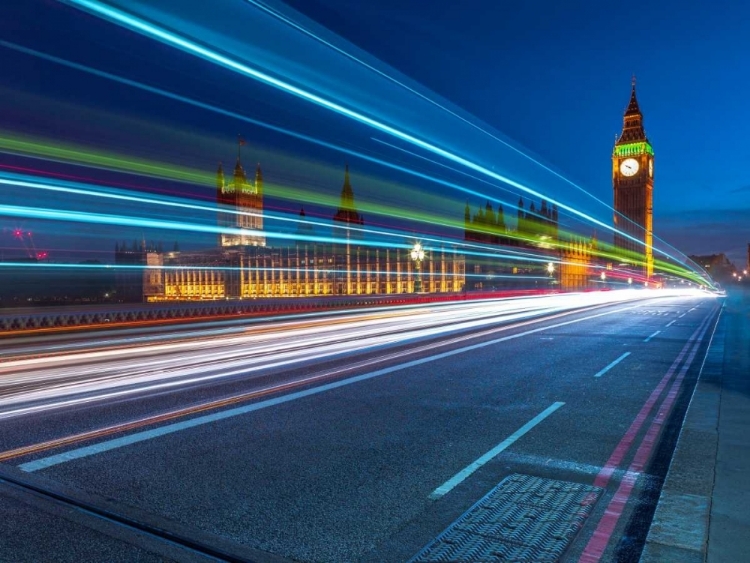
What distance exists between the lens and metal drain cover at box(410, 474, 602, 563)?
385 cm

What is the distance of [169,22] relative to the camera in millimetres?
19672

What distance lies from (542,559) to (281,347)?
11.7 m

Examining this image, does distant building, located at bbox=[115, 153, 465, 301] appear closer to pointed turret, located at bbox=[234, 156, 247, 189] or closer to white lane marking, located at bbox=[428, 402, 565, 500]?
pointed turret, located at bbox=[234, 156, 247, 189]

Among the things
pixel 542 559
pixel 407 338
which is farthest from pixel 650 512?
pixel 407 338

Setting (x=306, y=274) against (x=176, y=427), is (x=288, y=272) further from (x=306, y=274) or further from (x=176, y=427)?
(x=176, y=427)

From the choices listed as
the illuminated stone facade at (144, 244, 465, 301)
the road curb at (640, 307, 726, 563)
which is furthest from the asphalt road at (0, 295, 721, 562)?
the illuminated stone facade at (144, 244, 465, 301)

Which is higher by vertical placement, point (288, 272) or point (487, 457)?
point (288, 272)

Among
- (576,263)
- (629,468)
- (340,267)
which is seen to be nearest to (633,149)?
(576,263)

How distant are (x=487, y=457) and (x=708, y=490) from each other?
6.39 ft

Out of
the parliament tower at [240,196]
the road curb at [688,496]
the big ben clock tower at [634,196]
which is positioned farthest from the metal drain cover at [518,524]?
the big ben clock tower at [634,196]

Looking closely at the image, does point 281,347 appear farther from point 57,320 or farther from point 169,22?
point 57,320

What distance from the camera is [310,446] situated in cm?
627

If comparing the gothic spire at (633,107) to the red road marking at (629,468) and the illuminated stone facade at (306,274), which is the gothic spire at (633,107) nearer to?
the illuminated stone facade at (306,274)

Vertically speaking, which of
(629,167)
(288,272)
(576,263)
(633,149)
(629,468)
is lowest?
(629,468)
